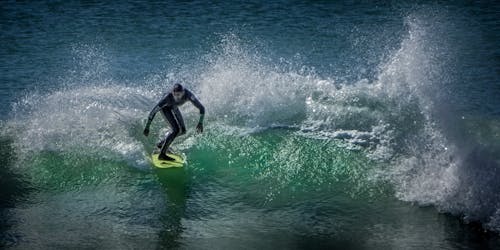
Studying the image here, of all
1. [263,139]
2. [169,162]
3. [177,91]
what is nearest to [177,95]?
[177,91]

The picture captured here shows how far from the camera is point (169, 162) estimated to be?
15.3m

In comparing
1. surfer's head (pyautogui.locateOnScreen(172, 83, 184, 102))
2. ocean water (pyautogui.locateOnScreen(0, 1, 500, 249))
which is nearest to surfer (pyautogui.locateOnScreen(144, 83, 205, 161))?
→ surfer's head (pyautogui.locateOnScreen(172, 83, 184, 102))

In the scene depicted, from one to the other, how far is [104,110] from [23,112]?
2.97m

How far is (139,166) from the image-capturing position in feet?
50.5

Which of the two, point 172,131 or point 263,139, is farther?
point 263,139

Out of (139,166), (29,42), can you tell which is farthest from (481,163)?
(29,42)

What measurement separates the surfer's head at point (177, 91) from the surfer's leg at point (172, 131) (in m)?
0.46

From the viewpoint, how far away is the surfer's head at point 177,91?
14.6 metres

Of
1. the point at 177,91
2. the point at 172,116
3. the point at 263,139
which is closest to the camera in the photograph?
the point at 177,91

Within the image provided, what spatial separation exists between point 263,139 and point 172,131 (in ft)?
8.70

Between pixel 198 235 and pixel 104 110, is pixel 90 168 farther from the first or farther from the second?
pixel 198 235

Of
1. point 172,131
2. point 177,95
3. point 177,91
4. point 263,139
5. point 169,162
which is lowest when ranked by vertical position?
point 169,162

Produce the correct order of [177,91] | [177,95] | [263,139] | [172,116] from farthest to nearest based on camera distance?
[263,139]
[172,116]
[177,95]
[177,91]

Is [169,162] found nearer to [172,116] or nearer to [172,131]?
[172,131]
